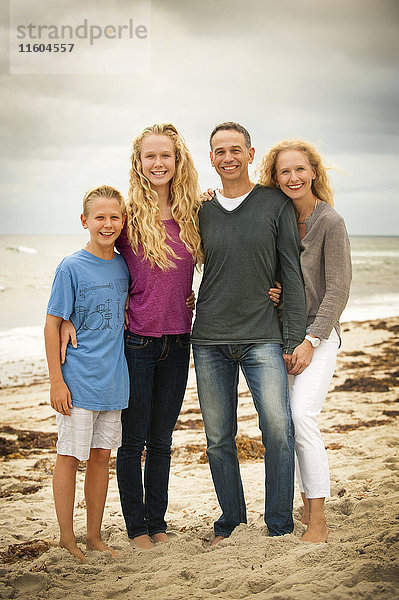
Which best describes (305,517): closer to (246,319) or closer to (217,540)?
(217,540)

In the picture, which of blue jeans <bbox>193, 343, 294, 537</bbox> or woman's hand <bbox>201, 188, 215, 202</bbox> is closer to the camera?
blue jeans <bbox>193, 343, 294, 537</bbox>

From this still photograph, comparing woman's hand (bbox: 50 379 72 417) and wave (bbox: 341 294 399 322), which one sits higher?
woman's hand (bbox: 50 379 72 417)

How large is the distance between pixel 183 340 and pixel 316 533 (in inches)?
47.6

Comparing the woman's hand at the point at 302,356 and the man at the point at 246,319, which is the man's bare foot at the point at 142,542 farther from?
the woman's hand at the point at 302,356

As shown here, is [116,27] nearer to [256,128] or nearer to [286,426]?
[256,128]

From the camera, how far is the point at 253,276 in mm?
2984

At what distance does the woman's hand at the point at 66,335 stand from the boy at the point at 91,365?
3 centimetres

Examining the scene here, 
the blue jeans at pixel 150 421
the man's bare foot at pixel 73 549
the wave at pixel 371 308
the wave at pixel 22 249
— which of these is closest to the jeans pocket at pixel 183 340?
the blue jeans at pixel 150 421

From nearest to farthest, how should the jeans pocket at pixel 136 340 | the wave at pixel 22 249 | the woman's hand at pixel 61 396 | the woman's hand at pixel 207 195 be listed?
the woman's hand at pixel 61 396 < the jeans pocket at pixel 136 340 < the woman's hand at pixel 207 195 < the wave at pixel 22 249

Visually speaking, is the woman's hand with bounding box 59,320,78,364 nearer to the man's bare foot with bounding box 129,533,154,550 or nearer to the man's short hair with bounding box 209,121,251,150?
the man's bare foot with bounding box 129,533,154,550

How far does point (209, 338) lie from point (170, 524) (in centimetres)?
138

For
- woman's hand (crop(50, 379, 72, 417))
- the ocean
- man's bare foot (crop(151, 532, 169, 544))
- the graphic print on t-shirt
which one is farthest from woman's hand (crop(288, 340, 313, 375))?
the ocean

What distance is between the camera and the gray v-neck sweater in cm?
296

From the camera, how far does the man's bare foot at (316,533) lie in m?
2.84
